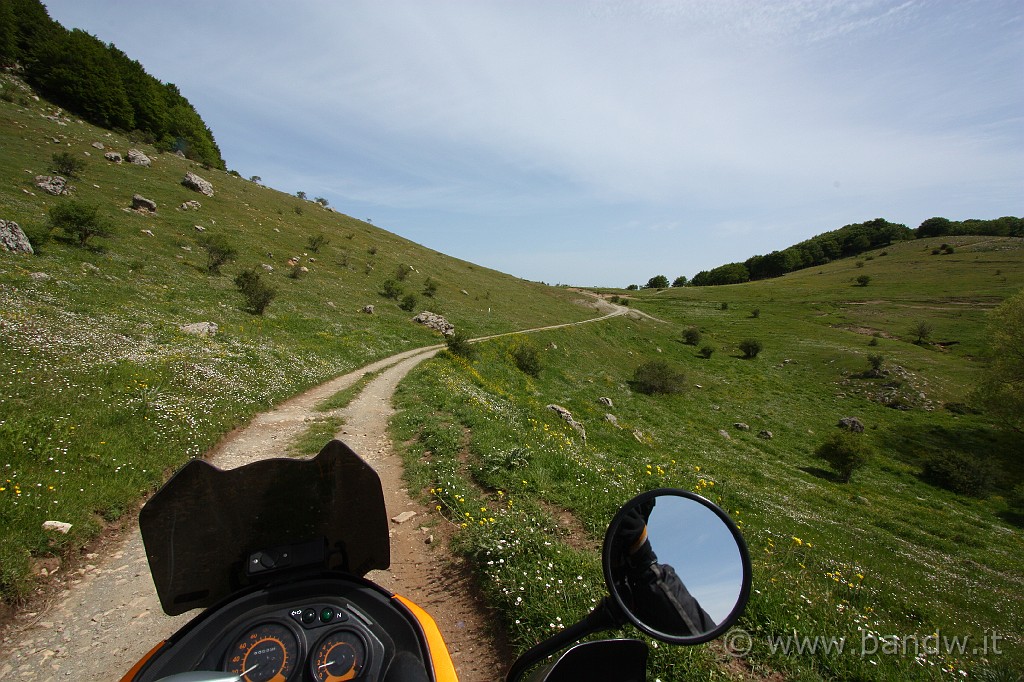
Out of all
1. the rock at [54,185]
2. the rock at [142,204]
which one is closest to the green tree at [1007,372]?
the rock at [142,204]

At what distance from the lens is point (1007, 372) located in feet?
113

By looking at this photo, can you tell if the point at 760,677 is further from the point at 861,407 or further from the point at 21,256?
the point at 861,407

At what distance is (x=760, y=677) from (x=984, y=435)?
2036 inches

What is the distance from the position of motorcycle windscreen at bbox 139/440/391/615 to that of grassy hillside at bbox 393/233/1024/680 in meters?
2.80

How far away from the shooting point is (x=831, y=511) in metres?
17.5

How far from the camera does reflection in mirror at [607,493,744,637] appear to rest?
266 centimetres

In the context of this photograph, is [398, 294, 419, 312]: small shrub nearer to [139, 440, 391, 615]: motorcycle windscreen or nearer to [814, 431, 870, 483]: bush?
[814, 431, 870, 483]: bush

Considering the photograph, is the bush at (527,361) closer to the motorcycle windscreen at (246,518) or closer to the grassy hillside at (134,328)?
the grassy hillside at (134,328)

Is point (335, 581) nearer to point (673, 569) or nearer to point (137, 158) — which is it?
point (673, 569)

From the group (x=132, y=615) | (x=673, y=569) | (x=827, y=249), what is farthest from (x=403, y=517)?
(x=827, y=249)

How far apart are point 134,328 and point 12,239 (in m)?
12.0

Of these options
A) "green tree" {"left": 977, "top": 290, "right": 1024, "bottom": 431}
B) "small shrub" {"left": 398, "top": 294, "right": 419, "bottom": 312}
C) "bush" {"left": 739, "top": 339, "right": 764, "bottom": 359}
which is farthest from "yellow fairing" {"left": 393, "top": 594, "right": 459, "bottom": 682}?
"bush" {"left": 739, "top": 339, "right": 764, "bottom": 359}

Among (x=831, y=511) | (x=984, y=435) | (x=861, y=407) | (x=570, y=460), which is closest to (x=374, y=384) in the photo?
(x=570, y=460)

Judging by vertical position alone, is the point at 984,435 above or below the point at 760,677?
below
